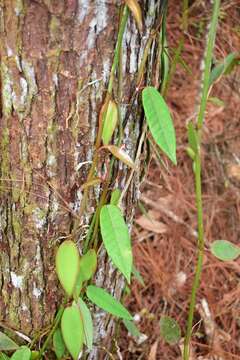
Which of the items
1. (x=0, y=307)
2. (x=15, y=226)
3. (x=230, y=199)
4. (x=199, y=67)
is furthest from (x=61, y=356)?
(x=199, y=67)

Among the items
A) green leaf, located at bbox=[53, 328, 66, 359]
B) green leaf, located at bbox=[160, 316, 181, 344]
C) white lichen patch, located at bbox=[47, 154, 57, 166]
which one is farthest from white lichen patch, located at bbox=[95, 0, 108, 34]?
green leaf, located at bbox=[160, 316, 181, 344]

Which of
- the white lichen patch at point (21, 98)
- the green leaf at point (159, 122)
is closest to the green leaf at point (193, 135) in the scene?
the green leaf at point (159, 122)

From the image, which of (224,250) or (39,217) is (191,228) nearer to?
(224,250)

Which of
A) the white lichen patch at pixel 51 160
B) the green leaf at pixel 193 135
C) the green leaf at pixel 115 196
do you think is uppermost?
the green leaf at pixel 193 135

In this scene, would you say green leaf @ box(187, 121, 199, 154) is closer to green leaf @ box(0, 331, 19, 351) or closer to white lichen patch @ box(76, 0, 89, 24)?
white lichen patch @ box(76, 0, 89, 24)

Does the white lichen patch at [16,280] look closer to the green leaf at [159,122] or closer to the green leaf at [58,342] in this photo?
the green leaf at [58,342]

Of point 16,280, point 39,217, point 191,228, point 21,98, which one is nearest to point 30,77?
point 21,98
